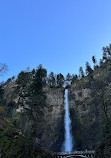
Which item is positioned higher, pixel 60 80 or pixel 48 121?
pixel 60 80

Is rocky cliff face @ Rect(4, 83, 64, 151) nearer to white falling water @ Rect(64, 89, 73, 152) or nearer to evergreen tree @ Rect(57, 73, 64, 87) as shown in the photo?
white falling water @ Rect(64, 89, 73, 152)

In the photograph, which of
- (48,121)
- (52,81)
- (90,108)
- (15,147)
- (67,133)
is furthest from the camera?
(52,81)

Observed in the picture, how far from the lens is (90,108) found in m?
40.2

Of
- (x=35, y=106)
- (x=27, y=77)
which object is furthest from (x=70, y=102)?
(x=35, y=106)

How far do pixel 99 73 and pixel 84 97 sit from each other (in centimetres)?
1306

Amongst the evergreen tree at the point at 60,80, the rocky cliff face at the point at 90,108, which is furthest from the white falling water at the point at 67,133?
the evergreen tree at the point at 60,80

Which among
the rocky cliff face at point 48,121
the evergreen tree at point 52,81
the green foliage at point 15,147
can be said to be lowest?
the green foliage at point 15,147

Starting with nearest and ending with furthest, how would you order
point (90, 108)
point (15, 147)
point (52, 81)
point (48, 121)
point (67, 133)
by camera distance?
point (15, 147), point (67, 133), point (90, 108), point (48, 121), point (52, 81)

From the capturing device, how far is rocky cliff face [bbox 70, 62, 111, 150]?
32031mm

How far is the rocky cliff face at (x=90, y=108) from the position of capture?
105 ft

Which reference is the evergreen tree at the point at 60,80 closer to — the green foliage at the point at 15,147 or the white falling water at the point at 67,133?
the white falling water at the point at 67,133

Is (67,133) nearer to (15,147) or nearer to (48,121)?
(48,121)

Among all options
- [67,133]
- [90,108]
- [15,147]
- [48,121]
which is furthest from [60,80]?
[15,147]

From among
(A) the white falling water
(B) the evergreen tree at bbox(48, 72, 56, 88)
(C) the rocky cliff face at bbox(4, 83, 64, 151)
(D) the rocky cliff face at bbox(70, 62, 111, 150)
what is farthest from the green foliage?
(B) the evergreen tree at bbox(48, 72, 56, 88)
